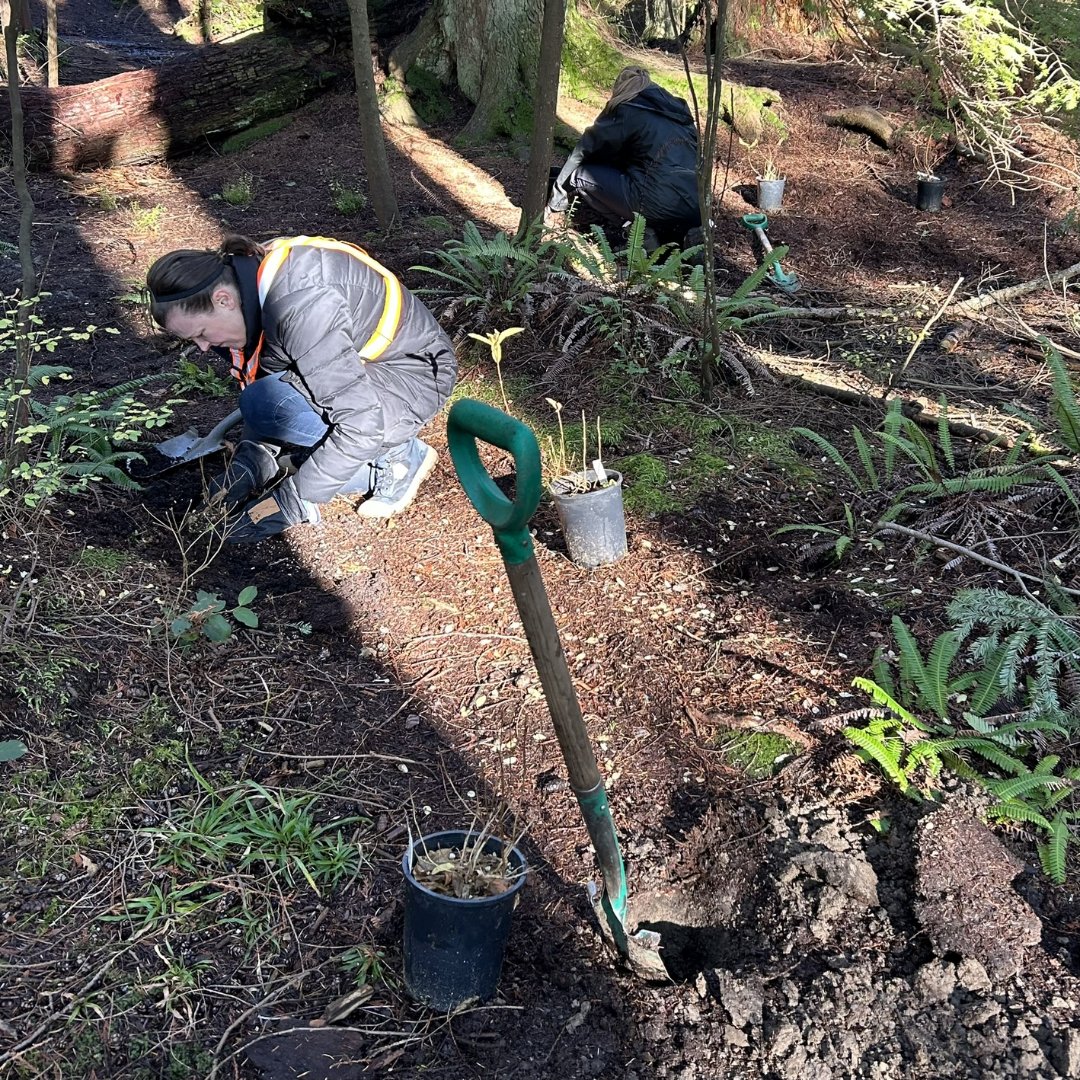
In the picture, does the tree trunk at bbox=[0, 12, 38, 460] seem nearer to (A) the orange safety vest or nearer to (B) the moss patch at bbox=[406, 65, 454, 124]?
(A) the orange safety vest

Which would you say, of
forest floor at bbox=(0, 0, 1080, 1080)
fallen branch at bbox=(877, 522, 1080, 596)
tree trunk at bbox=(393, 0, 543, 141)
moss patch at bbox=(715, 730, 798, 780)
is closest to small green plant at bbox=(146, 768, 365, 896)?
forest floor at bbox=(0, 0, 1080, 1080)

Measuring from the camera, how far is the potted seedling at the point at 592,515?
3.76 metres

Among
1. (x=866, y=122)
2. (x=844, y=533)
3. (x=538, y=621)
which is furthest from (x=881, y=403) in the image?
(x=866, y=122)

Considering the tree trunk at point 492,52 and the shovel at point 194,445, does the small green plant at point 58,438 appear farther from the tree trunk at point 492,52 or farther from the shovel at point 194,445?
the tree trunk at point 492,52

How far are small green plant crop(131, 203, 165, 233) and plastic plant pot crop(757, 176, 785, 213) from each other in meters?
5.10

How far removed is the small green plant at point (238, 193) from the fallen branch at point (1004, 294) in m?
5.59

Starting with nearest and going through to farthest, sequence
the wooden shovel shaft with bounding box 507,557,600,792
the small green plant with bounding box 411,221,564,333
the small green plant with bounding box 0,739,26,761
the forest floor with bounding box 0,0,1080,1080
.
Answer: the wooden shovel shaft with bounding box 507,557,600,792
the forest floor with bounding box 0,0,1080,1080
the small green plant with bounding box 0,739,26,761
the small green plant with bounding box 411,221,564,333

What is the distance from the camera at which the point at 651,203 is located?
22.9ft

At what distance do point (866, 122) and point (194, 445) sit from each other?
864 cm

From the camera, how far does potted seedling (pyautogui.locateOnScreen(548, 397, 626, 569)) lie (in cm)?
376

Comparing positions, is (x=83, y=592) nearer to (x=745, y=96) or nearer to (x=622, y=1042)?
(x=622, y=1042)

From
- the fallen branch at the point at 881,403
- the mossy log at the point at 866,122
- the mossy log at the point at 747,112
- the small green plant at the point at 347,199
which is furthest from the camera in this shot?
the mossy log at the point at 866,122

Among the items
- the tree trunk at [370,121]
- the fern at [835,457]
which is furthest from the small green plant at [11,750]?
the tree trunk at [370,121]

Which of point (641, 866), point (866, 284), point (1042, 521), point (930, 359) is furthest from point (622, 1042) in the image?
point (866, 284)
